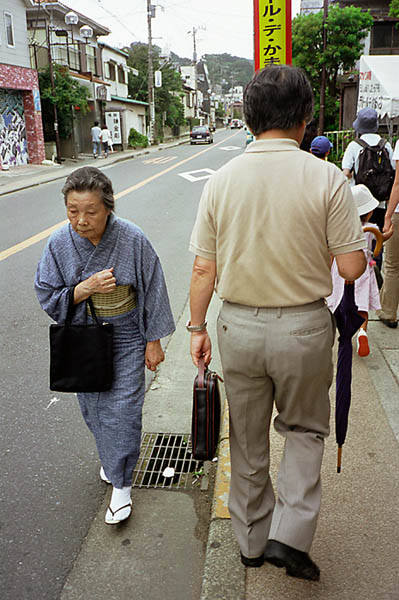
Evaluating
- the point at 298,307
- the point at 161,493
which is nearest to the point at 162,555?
the point at 161,493

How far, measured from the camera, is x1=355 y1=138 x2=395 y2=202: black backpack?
488 cm

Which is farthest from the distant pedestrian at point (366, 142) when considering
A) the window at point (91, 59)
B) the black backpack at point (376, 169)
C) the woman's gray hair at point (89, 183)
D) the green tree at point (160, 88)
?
the green tree at point (160, 88)

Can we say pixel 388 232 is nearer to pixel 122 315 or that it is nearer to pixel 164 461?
pixel 164 461

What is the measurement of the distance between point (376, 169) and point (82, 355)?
11.1 feet

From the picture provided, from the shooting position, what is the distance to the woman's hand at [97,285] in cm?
247

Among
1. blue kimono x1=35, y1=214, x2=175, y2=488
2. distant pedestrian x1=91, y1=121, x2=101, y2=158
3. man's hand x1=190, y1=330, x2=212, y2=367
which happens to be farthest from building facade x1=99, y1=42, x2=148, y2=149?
man's hand x1=190, y1=330, x2=212, y2=367

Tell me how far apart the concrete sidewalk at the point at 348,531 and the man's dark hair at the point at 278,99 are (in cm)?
175

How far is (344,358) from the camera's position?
2.57 metres

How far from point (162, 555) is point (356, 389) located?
1.91 metres

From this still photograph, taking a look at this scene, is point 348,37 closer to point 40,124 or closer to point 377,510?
point 40,124

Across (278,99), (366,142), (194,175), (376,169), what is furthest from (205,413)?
(194,175)

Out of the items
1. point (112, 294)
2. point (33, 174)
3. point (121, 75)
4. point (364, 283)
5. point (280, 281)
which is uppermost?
point (121, 75)

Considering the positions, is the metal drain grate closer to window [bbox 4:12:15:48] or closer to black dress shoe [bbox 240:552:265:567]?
black dress shoe [bbox 240:552:265:567]

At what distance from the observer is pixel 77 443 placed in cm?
342
